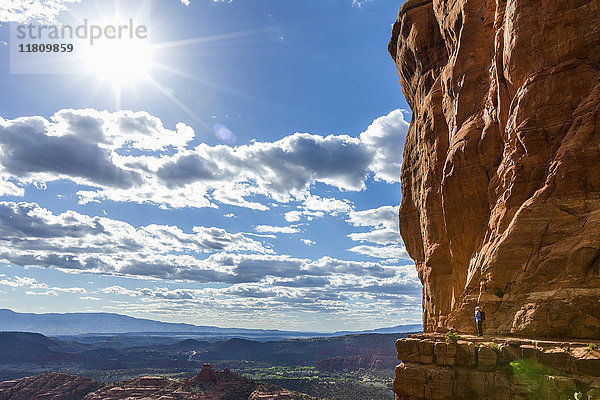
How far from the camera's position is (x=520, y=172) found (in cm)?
2088

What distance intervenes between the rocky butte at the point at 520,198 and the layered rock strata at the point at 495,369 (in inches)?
1.9

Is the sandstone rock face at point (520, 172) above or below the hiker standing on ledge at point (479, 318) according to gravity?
above

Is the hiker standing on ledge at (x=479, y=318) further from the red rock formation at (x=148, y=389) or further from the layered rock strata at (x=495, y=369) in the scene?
the red rock formation at (x=148, y=389)

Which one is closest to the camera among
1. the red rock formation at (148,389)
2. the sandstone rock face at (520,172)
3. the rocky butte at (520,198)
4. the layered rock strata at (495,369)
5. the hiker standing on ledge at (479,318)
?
the layered rock strata at (495,369)

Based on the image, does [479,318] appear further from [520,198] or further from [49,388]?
[49,388]

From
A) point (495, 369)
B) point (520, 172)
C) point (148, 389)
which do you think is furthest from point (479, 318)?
point (148, 389)

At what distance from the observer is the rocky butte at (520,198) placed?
1639 centimetres

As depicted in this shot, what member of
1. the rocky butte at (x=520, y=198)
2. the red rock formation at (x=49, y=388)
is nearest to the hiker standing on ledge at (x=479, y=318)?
the rocky butte at (x=520, y=198)

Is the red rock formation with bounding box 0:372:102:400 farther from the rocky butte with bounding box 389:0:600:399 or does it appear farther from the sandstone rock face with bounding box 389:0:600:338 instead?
the rocky butte with bounding box 389:0:600:399

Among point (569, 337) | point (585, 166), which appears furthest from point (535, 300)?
point (585, 166)

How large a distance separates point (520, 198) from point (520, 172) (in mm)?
1396

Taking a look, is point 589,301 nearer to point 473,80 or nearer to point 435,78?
point 473,80

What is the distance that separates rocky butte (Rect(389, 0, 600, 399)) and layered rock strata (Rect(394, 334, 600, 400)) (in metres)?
0.05

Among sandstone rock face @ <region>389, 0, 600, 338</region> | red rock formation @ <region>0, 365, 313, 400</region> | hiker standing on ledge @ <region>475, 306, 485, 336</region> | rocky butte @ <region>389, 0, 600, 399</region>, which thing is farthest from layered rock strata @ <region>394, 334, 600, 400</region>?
red rock formation @ <region>0, 365, 313, 400</region>
